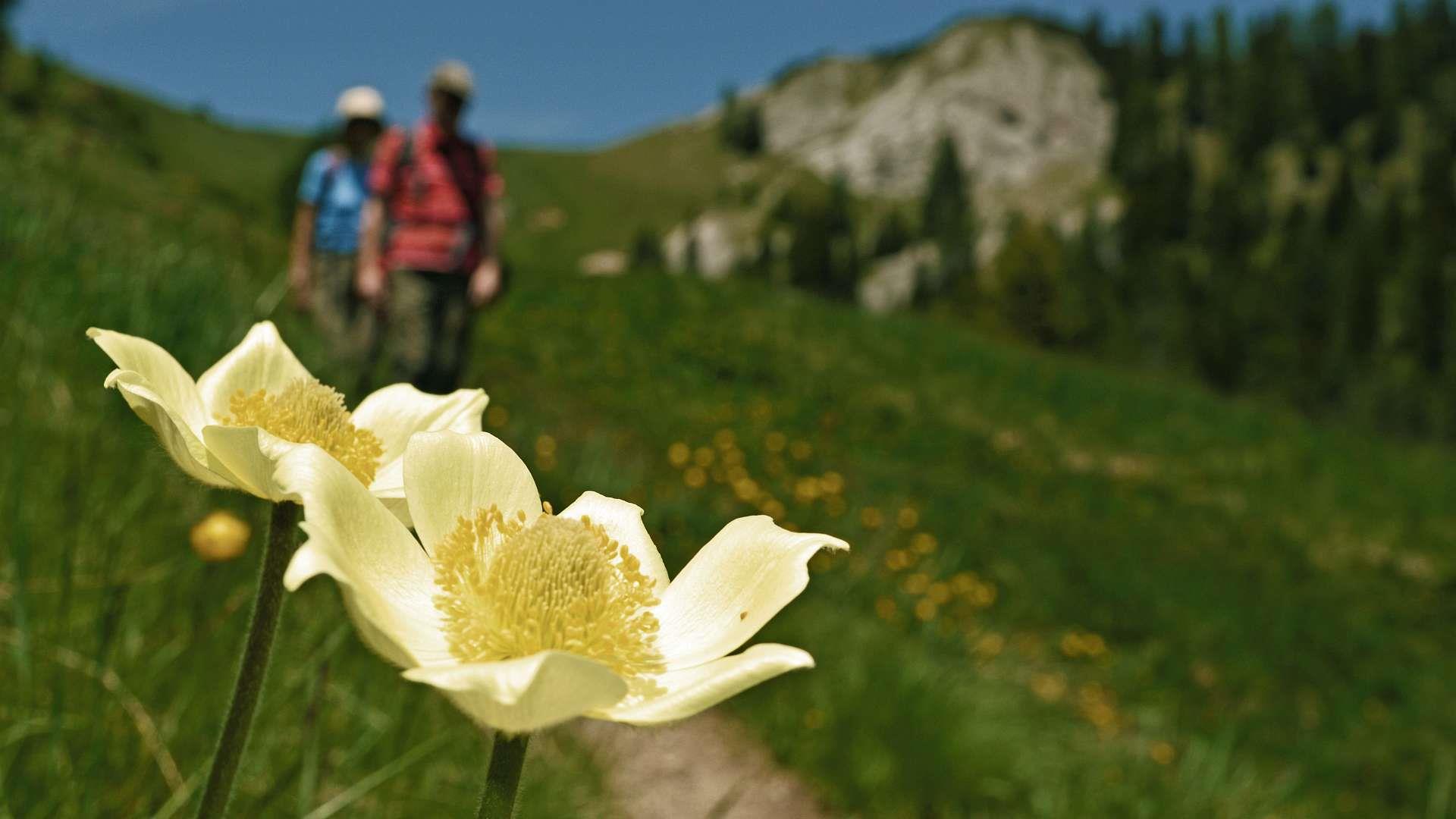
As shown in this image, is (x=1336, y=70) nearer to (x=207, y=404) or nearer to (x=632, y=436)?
(x=632, y=436)

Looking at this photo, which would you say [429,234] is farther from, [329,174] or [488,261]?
[329,174]

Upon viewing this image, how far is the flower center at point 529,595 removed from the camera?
2.30 feet

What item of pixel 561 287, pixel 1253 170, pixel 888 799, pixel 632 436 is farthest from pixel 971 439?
pixel 1253 170

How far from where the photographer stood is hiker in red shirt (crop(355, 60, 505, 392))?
171 inches

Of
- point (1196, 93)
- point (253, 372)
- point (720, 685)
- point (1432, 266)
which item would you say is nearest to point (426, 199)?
point (253, 372)

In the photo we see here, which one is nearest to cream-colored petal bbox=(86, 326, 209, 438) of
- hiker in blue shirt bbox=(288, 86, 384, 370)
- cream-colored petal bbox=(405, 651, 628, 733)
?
cream-colored petal bbox=(405, 651, 628, 733)

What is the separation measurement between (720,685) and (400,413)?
1.48 feet

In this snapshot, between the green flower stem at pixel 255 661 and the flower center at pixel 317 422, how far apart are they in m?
0.14

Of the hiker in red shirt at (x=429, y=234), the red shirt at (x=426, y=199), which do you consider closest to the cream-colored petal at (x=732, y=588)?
Result: the hiker in red shirt at (x=429, y=234)

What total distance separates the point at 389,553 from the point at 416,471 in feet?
0.19

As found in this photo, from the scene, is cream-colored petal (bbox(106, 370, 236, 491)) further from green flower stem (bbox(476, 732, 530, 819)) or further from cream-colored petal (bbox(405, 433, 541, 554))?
green flower stem (bbox(476, 732, 530, 819))

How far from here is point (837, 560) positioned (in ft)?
17.5

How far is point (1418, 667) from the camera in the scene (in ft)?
25.2

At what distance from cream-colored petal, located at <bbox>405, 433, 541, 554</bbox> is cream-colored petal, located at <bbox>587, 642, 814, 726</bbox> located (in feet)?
0.66
